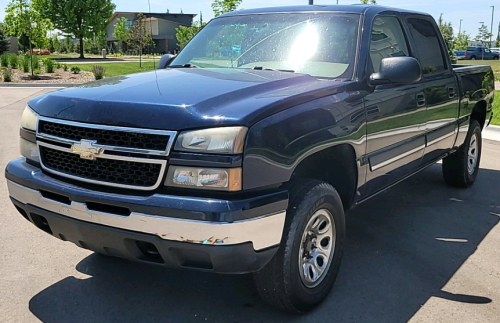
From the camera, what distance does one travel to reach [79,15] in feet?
164

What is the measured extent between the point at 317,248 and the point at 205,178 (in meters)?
1.06

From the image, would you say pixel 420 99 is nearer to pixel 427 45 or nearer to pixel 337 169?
pixel 427 45

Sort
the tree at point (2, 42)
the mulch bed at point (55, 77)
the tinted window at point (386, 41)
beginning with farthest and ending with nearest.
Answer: the tree at point (2, 42) → the mulch bed at point (55, 77) → the tinted window at point (386, 41)

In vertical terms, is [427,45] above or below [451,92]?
above

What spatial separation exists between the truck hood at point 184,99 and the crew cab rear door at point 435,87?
1.61 m

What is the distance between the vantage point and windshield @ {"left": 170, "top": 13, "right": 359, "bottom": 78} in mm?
3922

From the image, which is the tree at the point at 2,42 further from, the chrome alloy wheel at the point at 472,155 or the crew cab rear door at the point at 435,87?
the crew cab rear door at the point at 435,87

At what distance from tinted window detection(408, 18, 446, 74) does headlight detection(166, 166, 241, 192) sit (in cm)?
286

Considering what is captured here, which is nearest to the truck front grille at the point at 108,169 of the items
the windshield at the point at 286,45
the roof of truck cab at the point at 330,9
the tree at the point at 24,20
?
the windshield at the point at 286,45

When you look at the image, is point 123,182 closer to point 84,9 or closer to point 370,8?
point 370,8

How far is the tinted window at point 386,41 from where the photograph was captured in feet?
13.7

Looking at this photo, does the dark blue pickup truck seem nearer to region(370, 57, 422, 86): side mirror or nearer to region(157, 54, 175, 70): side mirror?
region(370, 57, 422, 86): side mirror

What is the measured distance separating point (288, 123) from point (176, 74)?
4.05 feet

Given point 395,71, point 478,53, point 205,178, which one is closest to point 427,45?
point 395,71
